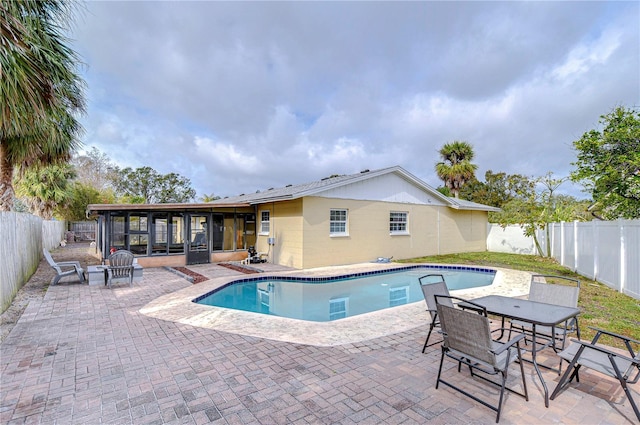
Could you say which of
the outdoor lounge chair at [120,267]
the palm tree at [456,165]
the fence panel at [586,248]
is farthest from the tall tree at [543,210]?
the outdoor lounge chair at [120,267]

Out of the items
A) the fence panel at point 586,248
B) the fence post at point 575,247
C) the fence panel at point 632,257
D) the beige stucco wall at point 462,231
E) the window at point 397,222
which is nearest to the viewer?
the fence panel at point 632,257

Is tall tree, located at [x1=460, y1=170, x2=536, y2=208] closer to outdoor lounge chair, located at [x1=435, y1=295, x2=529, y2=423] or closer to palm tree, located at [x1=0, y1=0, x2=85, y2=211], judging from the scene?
outdoor lounge chair, located at [x1=435, y1=295, x2=529, y2=423]

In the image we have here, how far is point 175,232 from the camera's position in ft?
43.6

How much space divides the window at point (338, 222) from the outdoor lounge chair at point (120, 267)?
7.57 m

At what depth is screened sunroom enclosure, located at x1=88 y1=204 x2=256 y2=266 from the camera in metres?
12.3

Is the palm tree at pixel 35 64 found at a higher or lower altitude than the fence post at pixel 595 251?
higher

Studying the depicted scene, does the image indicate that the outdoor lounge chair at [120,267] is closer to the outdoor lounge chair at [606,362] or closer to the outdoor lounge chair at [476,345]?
the outdoor lounge chair at [476,345]

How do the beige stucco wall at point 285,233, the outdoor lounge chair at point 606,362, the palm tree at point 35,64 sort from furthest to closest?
1. the beige stucco wall at point 285,233
2. the palm tree at point 35,64
3. the outdoor lounge chair at point 606,362

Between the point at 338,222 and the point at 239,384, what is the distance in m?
10.3

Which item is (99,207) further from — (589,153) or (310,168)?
(310,168)

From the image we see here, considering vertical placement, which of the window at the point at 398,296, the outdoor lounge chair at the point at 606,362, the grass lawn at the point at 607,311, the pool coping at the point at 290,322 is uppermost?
the outdoor lounge chair at the point at 606,362

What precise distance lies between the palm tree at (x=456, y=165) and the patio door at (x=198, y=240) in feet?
68.5

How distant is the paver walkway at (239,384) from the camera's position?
2840 mm

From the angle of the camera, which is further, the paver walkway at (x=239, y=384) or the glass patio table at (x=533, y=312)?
the glass patio table at (x=533, y=312)
